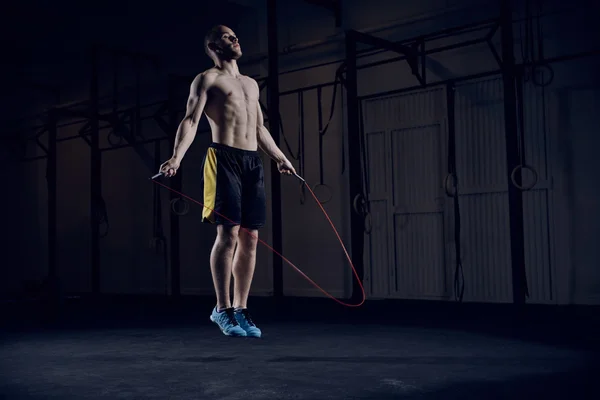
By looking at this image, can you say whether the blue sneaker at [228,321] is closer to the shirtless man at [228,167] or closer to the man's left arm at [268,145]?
the shirtless man at [228,167]

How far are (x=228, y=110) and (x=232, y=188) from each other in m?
0.42

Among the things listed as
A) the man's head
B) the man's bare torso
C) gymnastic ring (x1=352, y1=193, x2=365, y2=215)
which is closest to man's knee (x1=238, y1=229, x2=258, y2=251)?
the man's bare torso

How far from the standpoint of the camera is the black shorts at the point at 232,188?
3514 mm

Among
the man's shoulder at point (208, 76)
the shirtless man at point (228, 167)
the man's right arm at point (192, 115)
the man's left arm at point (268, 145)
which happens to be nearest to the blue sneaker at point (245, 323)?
the shirtless man at point (228, 167)

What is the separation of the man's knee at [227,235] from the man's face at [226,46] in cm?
91

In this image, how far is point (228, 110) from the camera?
359 centimetres

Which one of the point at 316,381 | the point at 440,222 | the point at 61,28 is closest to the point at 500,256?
the point at 440,222

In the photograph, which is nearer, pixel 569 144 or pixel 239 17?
pixel 569 144

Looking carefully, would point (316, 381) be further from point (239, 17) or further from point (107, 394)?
point (239, 17)

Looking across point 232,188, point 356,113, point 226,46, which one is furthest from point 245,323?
point 356,113

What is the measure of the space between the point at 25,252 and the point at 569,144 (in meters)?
8.98

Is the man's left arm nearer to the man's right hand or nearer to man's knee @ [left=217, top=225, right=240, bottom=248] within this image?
man's knee @ [left=217, top=225, right=240, bottom=248]

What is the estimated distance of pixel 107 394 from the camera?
241cm

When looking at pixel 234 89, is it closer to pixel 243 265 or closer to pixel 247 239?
pixel 247 239
